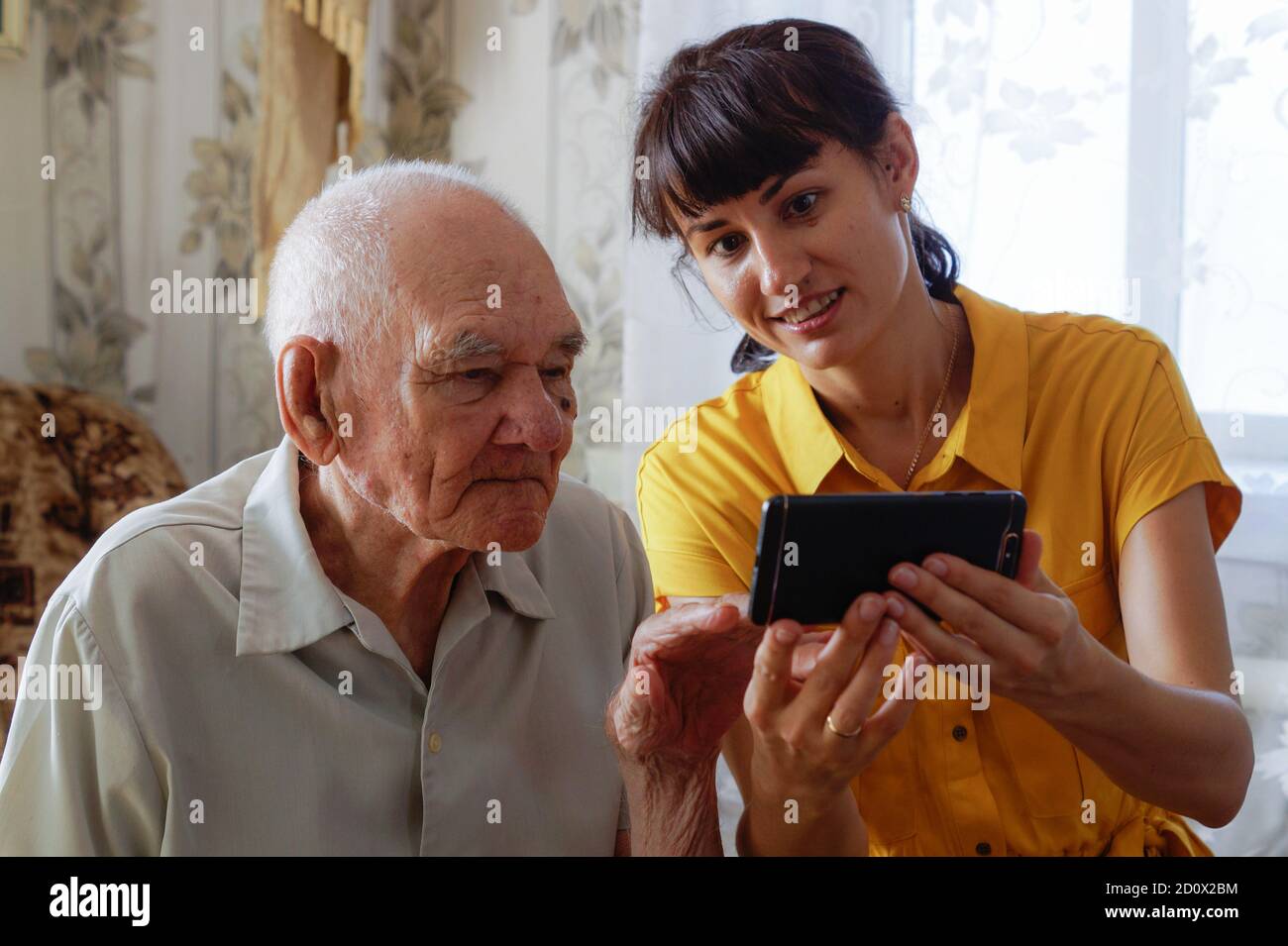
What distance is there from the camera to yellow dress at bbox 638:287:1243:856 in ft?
4.09

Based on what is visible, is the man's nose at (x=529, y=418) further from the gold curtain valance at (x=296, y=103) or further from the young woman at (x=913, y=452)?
the gold curtain valance at (x=296, y=103)

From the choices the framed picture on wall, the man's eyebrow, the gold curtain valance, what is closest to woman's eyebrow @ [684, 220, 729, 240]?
the man's eyebrow

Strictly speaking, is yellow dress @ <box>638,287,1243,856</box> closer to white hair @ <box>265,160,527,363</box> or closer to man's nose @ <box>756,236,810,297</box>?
man's nose @ <box>756,236,810,297</box>

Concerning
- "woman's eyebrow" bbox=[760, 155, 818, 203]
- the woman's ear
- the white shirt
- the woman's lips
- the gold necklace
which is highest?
the woman's ear

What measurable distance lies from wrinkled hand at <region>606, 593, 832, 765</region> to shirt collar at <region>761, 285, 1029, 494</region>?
1.02 ft

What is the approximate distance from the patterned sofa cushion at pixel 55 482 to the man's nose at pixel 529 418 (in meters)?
1.39

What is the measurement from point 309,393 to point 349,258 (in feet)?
0.40

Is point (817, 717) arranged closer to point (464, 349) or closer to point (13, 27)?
point (464, 349)

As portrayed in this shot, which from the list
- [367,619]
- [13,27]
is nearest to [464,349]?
[367,619]

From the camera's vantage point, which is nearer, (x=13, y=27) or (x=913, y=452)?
(x=913, y=452)

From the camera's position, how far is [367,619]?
1045 millimetres

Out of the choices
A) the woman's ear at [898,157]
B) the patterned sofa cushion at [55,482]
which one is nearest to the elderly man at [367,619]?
the woman's ear at [898,157]
